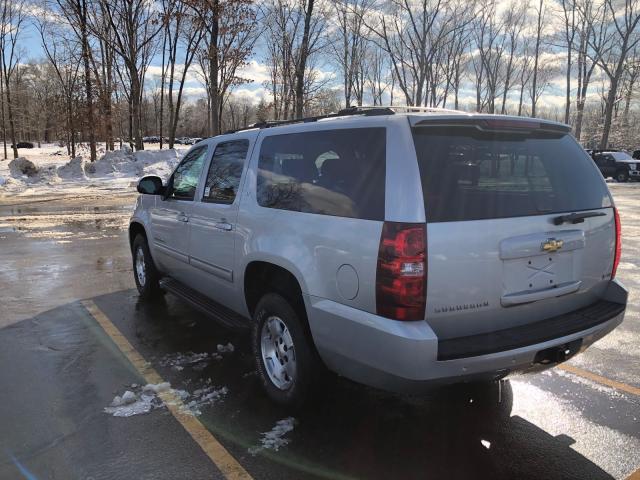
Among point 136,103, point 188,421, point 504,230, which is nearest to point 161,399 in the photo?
point 188,421

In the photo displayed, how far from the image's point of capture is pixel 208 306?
448 cm

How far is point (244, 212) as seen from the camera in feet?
12.6

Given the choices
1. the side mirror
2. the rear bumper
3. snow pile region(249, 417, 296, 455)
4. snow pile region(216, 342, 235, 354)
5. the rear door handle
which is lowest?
snow pile region(249, 417, 296, 455)

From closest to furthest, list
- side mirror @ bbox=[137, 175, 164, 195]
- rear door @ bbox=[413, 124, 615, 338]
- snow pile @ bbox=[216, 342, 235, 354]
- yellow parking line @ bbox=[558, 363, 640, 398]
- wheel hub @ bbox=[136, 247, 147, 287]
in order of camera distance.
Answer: rear door @ bbox=[413, 124, 615, 338], yellow parking line @ bbox=[558, 363, 640, 398], snow pile @ bbox=[216, 342, 235, 354], side mirror @ bbox=[137, 175, 164, 195], wheel hub @ bbox=[136, 247, 147, 287]

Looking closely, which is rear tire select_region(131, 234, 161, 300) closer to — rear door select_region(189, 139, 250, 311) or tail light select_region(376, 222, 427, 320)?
rear door select_region(189, 139, 250, 311)

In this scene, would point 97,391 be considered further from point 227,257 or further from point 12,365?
point 227,257

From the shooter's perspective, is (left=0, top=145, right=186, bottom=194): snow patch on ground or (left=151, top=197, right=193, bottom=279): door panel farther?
(left=0, top=145, right=186, bottom=194): snow patch on ground

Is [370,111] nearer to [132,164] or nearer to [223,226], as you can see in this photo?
[223,226]

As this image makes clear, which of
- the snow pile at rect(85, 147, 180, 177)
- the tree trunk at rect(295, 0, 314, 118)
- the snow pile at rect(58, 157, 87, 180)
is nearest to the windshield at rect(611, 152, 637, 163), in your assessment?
the tree trunk at rect(295, 0, 314, 118)

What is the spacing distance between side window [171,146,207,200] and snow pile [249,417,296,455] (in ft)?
7.56

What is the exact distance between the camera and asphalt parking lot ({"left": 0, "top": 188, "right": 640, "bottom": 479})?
9.52 ft

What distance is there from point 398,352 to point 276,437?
1097 mm

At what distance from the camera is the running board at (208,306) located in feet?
13.3

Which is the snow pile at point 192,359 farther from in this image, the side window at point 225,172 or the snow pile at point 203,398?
the side window at point 225,172
